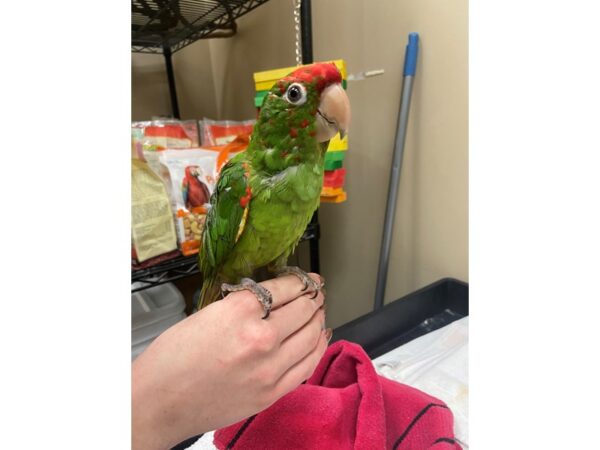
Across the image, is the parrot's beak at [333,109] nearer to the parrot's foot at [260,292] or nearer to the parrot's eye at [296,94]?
the parrot's eye at [296,94]

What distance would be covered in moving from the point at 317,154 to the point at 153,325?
0.91 metres

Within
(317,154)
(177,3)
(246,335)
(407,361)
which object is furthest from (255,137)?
(177,3)

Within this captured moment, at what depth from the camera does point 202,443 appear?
66 centimetres

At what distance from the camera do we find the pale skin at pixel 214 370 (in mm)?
387

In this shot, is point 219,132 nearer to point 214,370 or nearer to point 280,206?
point 280,206

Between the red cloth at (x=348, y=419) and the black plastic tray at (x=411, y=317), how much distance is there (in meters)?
0.26

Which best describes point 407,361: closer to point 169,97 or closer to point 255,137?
point 255,137

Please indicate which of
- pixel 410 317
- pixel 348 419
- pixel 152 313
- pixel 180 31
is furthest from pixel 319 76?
pixel 180 31

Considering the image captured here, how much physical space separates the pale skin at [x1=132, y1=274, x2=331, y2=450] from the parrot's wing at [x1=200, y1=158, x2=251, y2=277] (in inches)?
3.4

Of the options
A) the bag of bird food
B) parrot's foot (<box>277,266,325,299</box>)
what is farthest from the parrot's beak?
Result: the bag of bird food

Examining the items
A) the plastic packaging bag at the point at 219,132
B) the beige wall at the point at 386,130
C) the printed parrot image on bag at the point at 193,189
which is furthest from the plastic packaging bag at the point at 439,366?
the plastic packaging bag at the point at 219,132

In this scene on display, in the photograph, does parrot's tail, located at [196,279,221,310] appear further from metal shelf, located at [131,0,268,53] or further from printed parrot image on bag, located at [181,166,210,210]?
metal shelf, located at [131,0,268,53]

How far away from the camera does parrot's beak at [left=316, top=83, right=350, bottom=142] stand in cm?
44

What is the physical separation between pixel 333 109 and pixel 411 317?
756 millimetres
